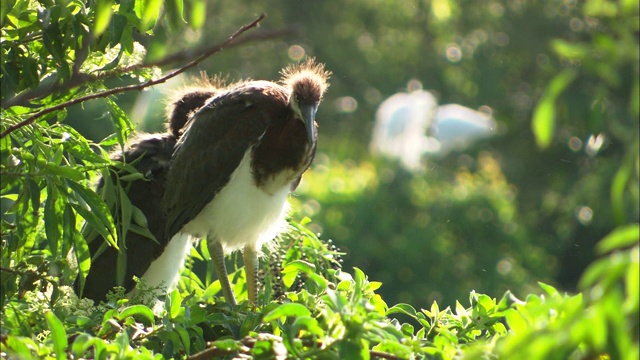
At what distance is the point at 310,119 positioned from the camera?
9.55ft

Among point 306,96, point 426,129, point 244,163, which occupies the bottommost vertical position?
point 244,163

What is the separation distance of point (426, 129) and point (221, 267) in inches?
391

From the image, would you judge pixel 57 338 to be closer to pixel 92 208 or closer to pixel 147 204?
pixel 92 208

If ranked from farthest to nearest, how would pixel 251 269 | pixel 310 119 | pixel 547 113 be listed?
1. pixel 251 269
2. pixel 310 119
3. pixel 547 113

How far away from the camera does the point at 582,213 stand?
9953mm

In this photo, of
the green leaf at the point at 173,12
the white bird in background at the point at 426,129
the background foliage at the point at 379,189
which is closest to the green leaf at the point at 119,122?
the background foliage at the point at 379,189

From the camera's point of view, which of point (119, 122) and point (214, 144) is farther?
point (214, 144)

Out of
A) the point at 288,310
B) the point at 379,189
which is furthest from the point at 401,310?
the point at 379,189

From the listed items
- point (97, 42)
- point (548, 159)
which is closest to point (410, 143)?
point (548, 159)

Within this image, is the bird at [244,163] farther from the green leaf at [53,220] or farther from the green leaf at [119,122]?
the green leaf at [53,220]

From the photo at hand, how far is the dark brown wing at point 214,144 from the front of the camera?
294cm

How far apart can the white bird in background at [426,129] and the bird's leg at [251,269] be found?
7.88m

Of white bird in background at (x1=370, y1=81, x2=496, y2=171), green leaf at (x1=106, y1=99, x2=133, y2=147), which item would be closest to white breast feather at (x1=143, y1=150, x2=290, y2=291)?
green leaf at (x1=106, y1=99, x2=133, y2=147)

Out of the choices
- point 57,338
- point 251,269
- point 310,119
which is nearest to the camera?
point 57,338
